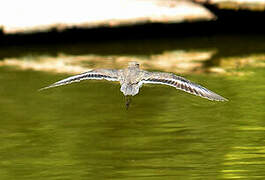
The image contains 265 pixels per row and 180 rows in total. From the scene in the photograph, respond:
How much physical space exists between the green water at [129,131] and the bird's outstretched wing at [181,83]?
648 millimetres

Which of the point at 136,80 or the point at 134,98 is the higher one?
the point at 136,80

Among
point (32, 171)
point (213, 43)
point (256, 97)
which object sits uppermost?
point (213, 43)

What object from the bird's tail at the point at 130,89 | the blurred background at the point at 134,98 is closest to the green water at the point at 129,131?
the blurred background at the point at 134,98

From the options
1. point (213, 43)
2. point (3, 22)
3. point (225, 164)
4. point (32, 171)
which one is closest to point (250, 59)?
point (213, 43)

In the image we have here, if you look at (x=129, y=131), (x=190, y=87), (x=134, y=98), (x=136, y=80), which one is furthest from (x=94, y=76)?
(x=134, y=98)

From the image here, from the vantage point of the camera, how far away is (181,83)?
6605 mm

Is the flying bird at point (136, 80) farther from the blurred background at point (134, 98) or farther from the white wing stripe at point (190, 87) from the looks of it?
the blurred background at point (134, 98)

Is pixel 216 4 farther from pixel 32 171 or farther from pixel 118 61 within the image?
pixel 32 171

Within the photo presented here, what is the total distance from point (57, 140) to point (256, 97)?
2.48 m

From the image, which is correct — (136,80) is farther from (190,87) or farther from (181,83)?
(190,87)

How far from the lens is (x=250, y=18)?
12461 mm

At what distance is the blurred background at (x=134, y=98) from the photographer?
7020 mm

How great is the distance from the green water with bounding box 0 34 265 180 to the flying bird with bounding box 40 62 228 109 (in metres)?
0.64

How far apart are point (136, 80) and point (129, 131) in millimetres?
1166
